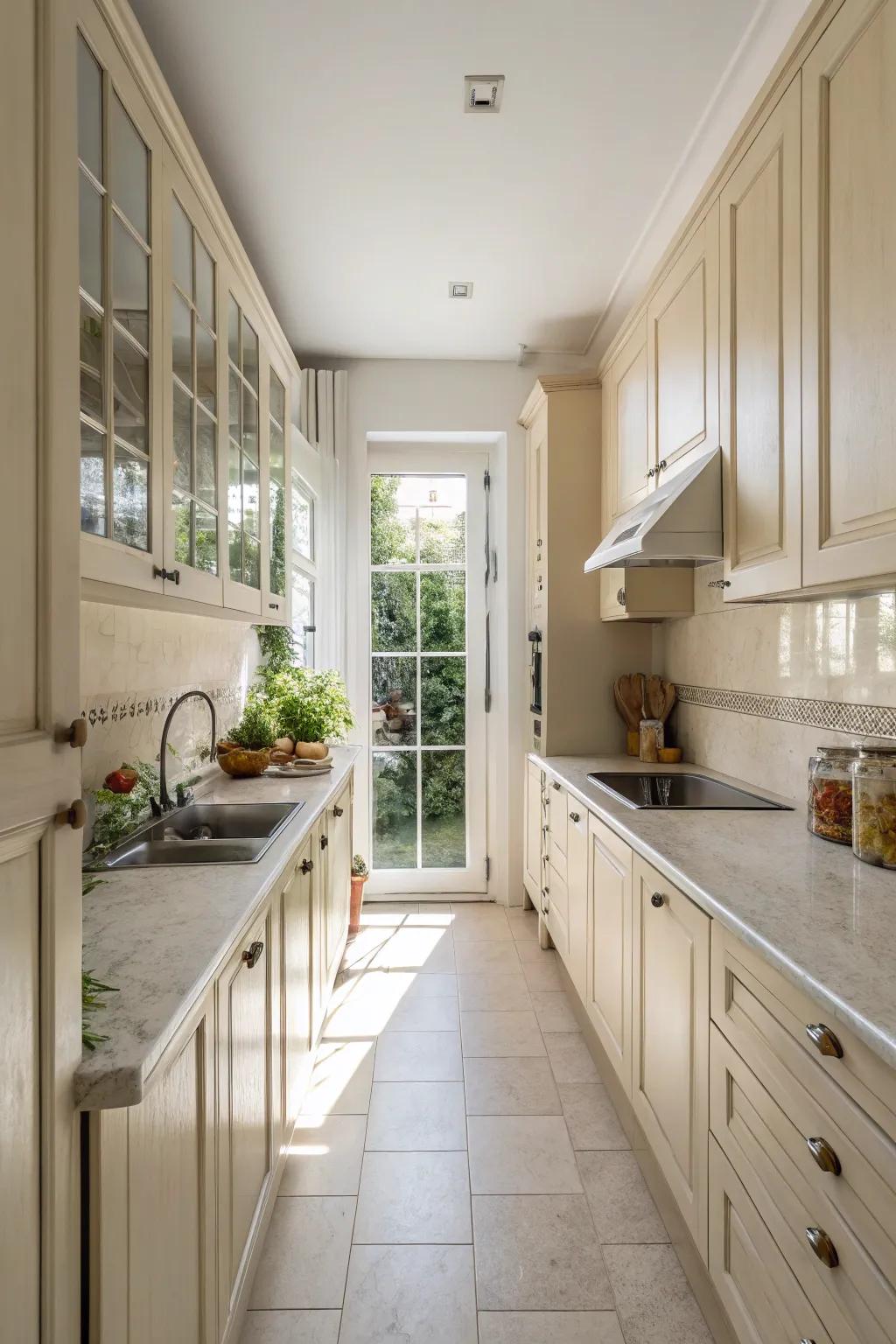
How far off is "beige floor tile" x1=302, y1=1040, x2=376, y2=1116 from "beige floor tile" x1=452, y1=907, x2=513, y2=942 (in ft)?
3.37

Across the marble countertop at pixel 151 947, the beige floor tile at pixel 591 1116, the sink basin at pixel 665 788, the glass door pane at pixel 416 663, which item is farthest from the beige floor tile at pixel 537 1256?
the glass door pane at pixel 416 663

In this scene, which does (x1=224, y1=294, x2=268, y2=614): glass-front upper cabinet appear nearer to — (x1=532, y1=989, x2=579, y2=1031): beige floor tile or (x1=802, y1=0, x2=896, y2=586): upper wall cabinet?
(x1=802, y1=0, x2=896, y2=586): upper wall cabinet

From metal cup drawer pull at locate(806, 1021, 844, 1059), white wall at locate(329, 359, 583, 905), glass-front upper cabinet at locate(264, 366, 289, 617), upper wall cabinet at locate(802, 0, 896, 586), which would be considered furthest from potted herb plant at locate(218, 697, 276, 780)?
metal cup drawer pull at locate(806, 1021, 844, 1059)

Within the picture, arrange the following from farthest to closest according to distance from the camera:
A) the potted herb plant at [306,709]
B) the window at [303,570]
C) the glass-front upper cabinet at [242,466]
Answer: the window at [303,570]
the potted herb plant at [306,709]
the glass-front upper cabinet at [242,466]

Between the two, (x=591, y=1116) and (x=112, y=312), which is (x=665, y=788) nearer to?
(x=591, y=1116)

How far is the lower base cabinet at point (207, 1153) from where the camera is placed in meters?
0.83

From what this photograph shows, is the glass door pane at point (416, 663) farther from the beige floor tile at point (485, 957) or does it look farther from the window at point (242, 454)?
the window at point (242, 454)

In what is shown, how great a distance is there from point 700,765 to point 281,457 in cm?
201

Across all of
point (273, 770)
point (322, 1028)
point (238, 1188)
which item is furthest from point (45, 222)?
point (322, 1028)

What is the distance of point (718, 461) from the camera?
2025 mm

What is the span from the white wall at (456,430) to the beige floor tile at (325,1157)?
1873mm

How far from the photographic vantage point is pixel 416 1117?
216cm

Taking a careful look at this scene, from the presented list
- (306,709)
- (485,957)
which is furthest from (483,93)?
(485,957)

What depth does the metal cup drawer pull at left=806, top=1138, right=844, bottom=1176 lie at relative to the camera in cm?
94
